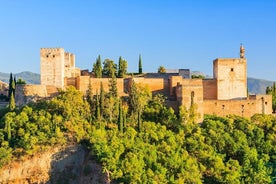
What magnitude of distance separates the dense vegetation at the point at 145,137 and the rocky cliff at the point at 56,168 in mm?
580

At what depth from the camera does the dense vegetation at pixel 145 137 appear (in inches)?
1337

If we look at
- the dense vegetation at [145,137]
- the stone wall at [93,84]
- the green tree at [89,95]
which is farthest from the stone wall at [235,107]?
the green tree at [89,95]

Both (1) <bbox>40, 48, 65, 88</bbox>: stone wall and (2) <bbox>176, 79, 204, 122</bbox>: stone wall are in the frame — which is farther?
(1) <bbox>40, 48, 65, 88</bbox>: stone wall

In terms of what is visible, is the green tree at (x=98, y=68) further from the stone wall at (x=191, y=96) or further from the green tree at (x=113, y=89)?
the stone wall at (x=191, y=96)

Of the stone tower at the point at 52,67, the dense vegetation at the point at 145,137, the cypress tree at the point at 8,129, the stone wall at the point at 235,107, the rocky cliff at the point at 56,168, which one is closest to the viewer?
the dense vegetation at the point at 145,137

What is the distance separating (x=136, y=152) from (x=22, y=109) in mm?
9075

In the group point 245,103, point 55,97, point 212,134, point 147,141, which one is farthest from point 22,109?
point 245,103

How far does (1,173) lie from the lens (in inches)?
1372

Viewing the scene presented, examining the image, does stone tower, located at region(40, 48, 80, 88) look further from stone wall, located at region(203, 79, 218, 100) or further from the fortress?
stone wall, located at region(203, 79, 218, 100)

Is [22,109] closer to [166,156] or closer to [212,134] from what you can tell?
[166,156]

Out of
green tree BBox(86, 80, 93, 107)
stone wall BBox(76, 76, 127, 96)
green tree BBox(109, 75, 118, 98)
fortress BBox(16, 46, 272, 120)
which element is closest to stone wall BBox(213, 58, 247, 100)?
fortress BBox(16, 46, 272, 120)

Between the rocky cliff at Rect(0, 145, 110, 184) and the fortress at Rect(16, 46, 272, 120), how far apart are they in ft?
21.3

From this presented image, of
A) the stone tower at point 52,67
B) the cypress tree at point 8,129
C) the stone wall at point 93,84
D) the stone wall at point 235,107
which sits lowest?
the cypress tree at point 8,129

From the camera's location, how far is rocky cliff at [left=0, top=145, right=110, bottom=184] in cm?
3497
